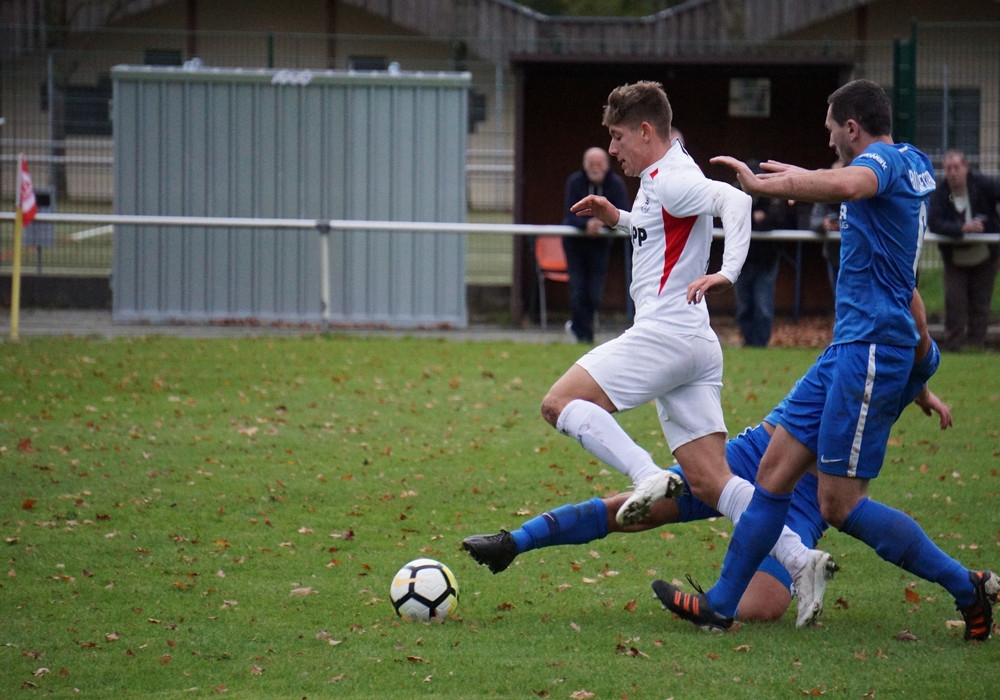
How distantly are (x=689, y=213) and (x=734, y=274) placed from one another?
0.47 meters

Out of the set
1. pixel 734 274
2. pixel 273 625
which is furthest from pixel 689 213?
pixel 273 625

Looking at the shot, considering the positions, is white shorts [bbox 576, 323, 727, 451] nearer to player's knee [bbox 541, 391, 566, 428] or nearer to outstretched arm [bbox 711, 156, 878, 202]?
player's knee [bbox 541, 391, 566, 428]

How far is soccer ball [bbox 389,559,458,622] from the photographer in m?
4.96

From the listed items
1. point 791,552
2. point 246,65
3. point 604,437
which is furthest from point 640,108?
point 246,65

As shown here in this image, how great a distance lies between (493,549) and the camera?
5.07 m

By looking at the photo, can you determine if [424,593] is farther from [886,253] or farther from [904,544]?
[886,253]

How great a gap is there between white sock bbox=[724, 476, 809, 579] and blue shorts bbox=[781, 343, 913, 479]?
0.43m

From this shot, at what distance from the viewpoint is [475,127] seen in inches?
691

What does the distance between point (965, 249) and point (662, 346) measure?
9222 mm

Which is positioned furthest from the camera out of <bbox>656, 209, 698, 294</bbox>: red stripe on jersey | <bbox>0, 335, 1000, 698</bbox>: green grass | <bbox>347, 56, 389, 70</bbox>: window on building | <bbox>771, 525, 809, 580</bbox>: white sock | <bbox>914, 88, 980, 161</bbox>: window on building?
<bbox>347, 56, 389, 70</bbox>: window on building

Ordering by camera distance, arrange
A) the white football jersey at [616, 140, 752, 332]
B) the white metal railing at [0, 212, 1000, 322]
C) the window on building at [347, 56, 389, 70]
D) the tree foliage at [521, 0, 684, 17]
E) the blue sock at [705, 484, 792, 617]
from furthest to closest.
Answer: the tree foliage at [521, 0, 684, 17]
the window on building at [347, 56, 389, 70]
the white metal railing at [0, 212, 1000, 322]
the white football jersey at [616, 140, 752, 332]
the blue sock at [705, 484, 792, 617]

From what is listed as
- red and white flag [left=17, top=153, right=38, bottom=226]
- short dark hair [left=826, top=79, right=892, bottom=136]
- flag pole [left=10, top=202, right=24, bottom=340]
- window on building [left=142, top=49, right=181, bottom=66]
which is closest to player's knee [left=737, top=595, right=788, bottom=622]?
short dark hair [left=826, top=79, right=892, bottom=136]

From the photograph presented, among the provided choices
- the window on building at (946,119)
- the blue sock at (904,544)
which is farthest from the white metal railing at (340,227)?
the blue sock at (904,544)

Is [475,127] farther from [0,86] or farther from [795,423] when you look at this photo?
[795,423]
